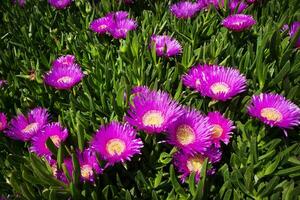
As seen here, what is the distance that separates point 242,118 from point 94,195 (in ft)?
1.49

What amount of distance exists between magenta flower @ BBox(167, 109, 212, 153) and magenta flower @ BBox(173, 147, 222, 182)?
3 centimetres

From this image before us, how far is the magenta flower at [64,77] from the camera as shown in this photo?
1.07m

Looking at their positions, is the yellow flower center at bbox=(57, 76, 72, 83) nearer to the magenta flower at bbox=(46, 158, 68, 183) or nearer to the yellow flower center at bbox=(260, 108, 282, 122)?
the magenta flower at bbox=(46, 158, 68, 183)

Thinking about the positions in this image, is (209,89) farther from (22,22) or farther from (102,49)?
(22,22)

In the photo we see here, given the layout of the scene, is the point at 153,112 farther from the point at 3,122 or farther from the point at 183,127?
the point at 3,122

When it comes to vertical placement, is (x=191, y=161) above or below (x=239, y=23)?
below

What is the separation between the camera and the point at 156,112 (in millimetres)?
901

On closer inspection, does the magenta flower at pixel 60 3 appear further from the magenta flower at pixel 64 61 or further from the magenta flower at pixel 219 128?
the magenta flower at pixel 219 128

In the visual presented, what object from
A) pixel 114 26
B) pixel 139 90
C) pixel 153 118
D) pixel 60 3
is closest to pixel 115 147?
pixel 153 118

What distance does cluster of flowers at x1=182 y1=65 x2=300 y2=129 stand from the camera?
910 millimetres

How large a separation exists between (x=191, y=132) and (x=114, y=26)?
1.92 ft

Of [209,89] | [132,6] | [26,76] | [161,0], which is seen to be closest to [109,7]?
[132,6]

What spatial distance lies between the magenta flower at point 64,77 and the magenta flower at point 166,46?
25cm

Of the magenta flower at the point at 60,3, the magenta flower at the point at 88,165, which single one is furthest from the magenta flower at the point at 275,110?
the magenta flower at the point at 60,3
